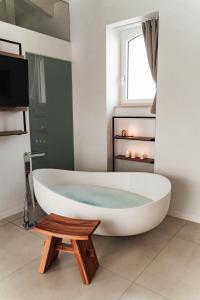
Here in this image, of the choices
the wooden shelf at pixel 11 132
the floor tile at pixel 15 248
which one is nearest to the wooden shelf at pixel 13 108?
the wooden shelf at pixel 11 132

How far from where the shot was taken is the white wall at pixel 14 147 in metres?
3.01

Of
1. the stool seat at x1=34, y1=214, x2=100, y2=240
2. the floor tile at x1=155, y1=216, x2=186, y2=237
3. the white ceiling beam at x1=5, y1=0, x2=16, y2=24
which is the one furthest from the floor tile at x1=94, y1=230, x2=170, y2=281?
the white ceiling beam at x1=5, y1=0, x2=16, y2=24

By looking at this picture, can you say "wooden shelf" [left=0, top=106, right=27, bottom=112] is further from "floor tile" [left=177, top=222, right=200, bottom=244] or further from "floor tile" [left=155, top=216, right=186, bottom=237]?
"floor tile" [left=177, top=222, right=200, bottom=244]

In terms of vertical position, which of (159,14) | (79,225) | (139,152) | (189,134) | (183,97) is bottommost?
(79,225)

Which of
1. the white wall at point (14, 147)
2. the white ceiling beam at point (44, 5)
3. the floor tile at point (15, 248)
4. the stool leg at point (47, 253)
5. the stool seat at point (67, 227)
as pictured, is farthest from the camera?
the white ceiling beam at point (44, 5)

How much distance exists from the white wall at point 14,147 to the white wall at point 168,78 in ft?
1.96

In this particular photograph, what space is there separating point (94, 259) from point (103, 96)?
7.33ft

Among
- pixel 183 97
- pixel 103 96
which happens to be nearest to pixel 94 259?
pixel 183 97

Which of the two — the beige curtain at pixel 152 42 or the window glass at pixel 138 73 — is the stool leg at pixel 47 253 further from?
the window glass at pixel 138 73

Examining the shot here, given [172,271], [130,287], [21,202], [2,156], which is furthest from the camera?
[21,202]

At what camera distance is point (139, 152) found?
3543 millimetres

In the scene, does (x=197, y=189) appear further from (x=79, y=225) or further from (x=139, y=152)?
(x=79, y=225)

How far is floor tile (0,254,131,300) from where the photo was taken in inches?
71.8

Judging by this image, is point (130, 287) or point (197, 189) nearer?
point (130, 287)
